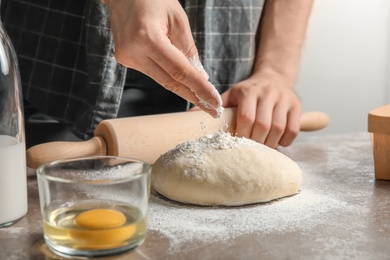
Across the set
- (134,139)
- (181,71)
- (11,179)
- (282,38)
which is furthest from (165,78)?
(282,38)

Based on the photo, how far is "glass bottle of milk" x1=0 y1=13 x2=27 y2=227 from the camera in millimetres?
872

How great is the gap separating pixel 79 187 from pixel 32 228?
0.48 feet

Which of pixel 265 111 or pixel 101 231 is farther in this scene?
pixel 265 111

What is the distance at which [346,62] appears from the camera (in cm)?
246

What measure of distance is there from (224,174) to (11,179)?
11.9 inches

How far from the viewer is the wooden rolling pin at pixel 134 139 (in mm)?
1109

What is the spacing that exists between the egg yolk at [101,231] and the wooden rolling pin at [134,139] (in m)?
0.34

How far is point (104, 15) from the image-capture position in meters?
1.32

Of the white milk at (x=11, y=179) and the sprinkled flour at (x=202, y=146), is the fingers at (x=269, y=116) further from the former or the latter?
the white milk at (x=11, y=179)

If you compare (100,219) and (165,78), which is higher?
(165,78)

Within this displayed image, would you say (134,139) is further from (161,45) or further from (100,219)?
(100,219)

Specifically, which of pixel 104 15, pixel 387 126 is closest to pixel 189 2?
pixel 104 15

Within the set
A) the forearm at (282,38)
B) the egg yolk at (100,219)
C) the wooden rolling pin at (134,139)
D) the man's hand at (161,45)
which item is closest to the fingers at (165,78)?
the man's hand at (161,45)

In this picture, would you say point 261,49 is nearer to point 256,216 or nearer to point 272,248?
point 256,216
